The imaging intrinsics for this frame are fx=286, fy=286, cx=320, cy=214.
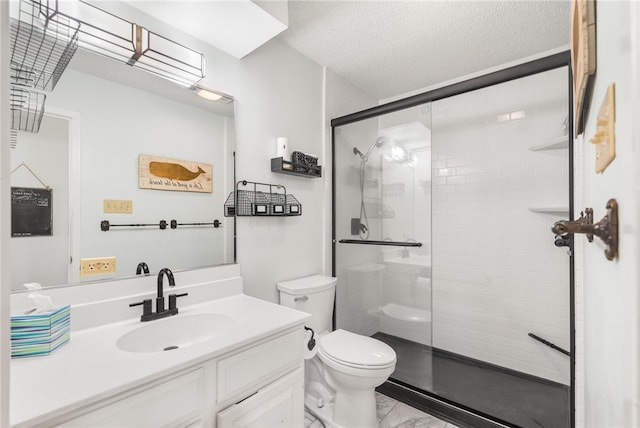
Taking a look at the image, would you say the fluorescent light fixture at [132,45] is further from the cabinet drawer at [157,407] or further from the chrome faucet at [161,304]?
the cabinet drawer at [157,407]

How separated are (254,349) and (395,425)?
124cm

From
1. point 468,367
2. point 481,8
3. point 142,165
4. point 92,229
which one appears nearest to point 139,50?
point 142,165

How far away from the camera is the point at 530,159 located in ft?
7.23

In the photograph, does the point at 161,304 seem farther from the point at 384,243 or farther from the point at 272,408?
the point at 384,243

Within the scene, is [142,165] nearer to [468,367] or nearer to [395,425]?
[395,425]

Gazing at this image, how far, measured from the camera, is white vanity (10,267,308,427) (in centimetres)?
74

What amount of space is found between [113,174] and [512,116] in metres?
2.71

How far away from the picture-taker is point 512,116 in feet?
7.47

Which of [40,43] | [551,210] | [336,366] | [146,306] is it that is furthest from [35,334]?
[551,210]

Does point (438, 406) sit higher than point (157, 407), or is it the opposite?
point (157, 407)

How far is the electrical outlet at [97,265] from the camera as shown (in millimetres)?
1182

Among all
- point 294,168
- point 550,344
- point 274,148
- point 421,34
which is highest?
point 421,34

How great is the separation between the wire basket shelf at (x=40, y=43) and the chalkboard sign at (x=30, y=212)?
1.31ft

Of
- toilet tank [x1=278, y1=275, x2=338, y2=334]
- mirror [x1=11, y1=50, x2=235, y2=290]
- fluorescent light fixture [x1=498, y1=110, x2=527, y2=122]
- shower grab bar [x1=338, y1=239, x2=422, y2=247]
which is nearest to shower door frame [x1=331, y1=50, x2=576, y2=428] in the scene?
shower grab bar [x1=338, y1=239, x2=422, y2=247]
